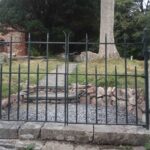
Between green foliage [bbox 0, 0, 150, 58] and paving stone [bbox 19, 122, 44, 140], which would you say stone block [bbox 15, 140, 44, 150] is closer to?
paving stone [bbox 19, 122, 44, 140]

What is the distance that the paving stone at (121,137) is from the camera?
13.5ft

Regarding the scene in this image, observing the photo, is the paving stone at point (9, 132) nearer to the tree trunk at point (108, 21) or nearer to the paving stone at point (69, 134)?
the paving stone at point (69, 134)

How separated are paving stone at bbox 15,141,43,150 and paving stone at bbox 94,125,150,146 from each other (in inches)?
28.1

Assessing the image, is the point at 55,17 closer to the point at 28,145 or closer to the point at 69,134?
the point at 69,134

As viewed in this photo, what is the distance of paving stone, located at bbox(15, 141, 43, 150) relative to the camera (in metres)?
4.03

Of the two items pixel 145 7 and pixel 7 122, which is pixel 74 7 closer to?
pixel 145 7

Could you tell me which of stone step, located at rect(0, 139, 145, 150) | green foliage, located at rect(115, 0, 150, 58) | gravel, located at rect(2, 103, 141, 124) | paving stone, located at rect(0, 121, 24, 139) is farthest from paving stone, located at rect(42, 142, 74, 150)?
green foliage, located at rect(115, 0, 150, 58)

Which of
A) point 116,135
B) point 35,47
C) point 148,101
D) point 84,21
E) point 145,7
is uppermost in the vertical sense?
point 145,7

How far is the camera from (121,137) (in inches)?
163

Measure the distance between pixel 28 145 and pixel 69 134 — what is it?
540mm

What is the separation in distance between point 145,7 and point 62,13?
8753 millimetres

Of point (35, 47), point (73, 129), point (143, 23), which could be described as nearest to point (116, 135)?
point (73, 129)

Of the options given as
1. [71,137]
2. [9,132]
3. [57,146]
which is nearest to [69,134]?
[71,137]

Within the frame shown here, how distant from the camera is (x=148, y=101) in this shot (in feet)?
14.6
